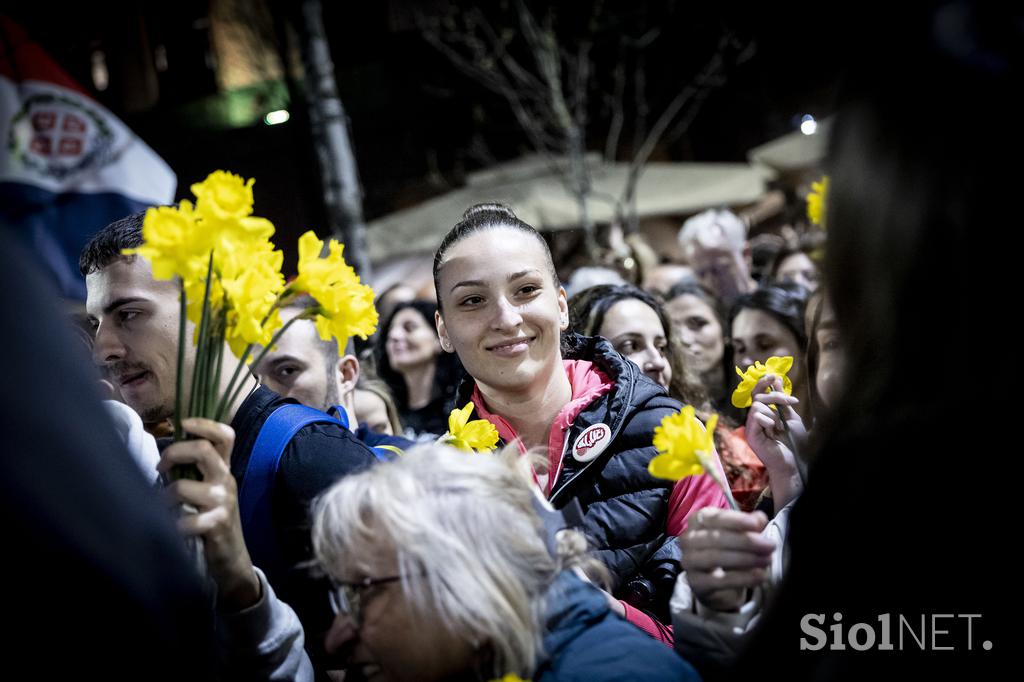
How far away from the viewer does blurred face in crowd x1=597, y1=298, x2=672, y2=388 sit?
13.4 feet

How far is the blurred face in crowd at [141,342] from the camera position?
2.61 meters

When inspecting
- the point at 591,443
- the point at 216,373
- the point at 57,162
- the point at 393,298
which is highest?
the point at 57,162

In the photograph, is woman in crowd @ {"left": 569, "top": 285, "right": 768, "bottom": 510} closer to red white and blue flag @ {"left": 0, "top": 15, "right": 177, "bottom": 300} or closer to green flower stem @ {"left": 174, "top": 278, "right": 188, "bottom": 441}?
green flower stem @ {"left": 174, "top": 278, "right": 188, "bottom": 441}

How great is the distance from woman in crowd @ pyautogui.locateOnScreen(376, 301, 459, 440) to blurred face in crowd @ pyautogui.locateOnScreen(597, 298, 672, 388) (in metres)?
1.76

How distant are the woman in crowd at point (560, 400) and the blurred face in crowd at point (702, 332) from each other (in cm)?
193

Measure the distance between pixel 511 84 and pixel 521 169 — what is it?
2.48 meters

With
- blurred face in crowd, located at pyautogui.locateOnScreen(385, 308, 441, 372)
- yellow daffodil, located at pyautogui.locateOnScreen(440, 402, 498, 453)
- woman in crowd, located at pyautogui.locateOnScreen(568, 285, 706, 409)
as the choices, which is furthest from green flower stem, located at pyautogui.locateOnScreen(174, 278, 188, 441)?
blurred face in crowd, located at pyautogui.locateOnScreen(385, 308, 441, 372)

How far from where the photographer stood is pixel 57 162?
26.4 feet

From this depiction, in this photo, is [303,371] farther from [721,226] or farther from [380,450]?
[721,226]

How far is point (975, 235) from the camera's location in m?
1.23

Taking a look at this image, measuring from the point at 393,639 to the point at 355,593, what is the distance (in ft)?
0.41

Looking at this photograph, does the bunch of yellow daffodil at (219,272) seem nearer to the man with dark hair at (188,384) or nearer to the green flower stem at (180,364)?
the green flower stem at (180,364)

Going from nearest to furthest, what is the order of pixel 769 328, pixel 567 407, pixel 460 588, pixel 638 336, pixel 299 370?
1. pixel 460 588
2. pixel 567 407
3. pixel 299 370
4. pixel 638 336
5. pixel 769 328

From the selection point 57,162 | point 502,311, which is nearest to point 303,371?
point 502,311
